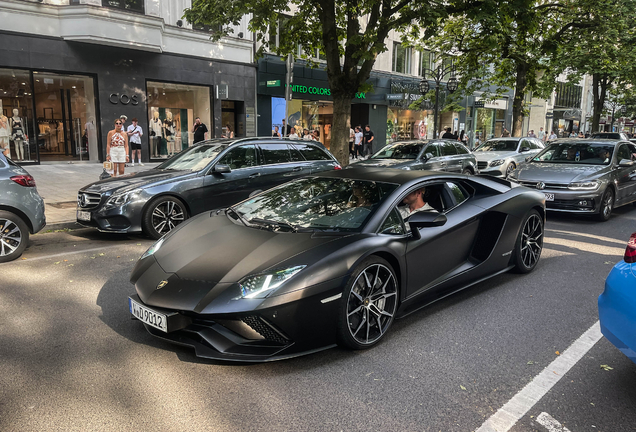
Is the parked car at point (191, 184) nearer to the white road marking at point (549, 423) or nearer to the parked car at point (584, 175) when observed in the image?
the parked car at point (584, 175)

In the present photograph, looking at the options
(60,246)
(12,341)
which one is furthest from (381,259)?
(60,246)

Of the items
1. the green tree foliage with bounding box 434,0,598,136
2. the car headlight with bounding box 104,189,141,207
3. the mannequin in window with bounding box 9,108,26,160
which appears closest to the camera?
the car headlight with bounding box 104,189,141,207

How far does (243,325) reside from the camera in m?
3.13

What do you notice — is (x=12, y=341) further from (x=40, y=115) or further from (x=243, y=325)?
(x=40, y=115)

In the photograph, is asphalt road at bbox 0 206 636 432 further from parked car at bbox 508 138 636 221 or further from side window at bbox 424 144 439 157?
side window at bbox 424 144 439 157

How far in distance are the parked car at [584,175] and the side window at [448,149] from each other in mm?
2918

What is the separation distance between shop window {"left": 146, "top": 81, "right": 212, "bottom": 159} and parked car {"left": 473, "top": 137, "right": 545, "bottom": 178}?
1163 centimetres

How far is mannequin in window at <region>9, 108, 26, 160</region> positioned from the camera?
54.2 feet

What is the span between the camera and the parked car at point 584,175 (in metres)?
9.06

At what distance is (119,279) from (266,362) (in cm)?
268

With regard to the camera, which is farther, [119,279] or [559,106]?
[559,106]

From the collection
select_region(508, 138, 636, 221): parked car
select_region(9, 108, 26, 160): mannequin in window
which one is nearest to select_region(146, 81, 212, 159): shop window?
select_region(9, 108, 26, 160): mannequin in window

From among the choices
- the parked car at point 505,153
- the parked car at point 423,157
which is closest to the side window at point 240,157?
the parked car at point 423,157

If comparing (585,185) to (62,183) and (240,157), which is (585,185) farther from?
(62,183)
